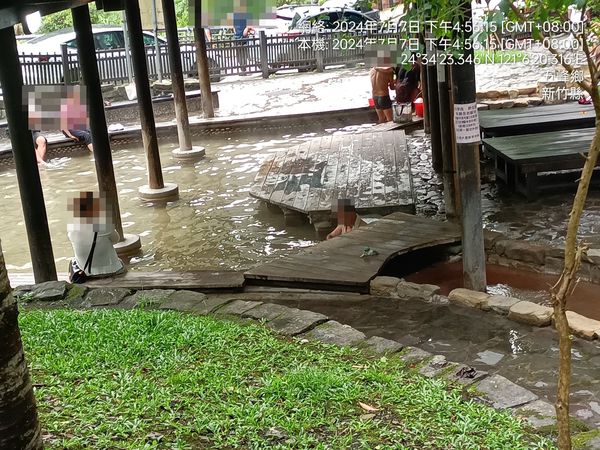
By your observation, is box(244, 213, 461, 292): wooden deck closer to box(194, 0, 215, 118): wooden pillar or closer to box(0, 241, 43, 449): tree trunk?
box(0, 241, 43, 449): tree trunk

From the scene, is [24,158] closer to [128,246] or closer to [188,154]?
[128,246]

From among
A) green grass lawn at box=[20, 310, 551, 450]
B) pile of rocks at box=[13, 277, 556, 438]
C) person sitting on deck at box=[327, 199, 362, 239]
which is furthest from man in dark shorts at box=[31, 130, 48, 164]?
green grass lawn at box=[20, 310, 551, 450]

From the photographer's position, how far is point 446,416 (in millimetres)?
3516

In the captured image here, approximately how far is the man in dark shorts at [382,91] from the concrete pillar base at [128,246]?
255 inches

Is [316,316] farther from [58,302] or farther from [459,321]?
[58,302]

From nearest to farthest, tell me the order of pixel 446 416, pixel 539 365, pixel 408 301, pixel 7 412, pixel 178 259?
pixel 7 412 < pixel 446 416 < pixel 539 365 < pixel 408 301 < pixel 178 259

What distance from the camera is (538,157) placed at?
815cm

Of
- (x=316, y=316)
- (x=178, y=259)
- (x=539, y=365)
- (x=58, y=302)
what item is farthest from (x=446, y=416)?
(x=178, y=259)

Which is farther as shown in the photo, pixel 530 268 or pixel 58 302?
pixel 530 268

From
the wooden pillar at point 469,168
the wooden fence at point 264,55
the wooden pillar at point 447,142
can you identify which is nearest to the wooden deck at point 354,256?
the wooden pillar at point 447,142

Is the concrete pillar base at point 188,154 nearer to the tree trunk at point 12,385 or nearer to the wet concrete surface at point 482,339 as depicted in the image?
the wet concrete surface at point 482,339

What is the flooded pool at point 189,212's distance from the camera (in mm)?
8500

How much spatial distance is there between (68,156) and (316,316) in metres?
11.2

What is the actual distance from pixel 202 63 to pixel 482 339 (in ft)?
39.1
